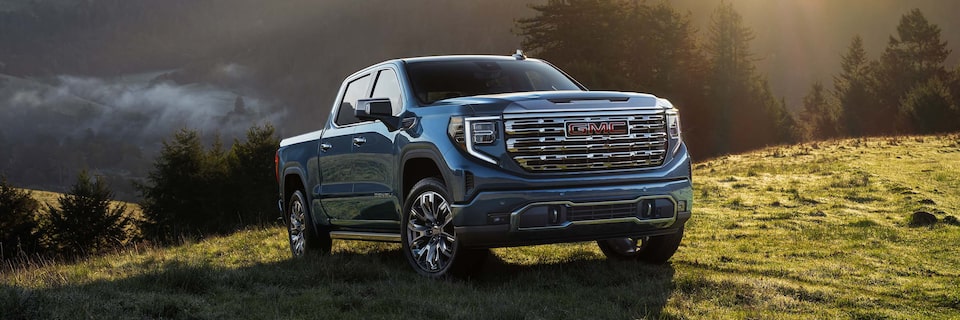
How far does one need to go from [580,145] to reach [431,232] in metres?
1.47

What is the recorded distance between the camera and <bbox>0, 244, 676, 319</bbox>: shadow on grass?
557 cm

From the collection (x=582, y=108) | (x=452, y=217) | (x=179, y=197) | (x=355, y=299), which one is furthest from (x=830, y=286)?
(x=179, y=197)

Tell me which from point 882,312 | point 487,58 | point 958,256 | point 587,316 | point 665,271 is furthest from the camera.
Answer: point 958,256

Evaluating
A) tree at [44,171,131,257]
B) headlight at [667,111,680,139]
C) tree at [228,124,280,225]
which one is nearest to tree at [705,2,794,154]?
tree at [228,124,280,225]

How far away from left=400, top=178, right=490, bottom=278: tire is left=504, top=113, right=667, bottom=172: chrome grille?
0.72 metres

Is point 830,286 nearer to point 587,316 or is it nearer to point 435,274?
point 587,316

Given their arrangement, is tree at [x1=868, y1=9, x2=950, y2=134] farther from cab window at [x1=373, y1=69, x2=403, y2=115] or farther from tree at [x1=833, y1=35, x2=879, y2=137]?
cab window at [x1=373, y1=69, x2=403, y2=115]

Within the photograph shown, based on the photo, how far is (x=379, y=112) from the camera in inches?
293

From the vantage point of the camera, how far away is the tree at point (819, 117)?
81.0 meters

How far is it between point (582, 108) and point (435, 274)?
186 centimetres

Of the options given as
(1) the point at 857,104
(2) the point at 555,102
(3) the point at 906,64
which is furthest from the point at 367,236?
(3) the point at 906,64

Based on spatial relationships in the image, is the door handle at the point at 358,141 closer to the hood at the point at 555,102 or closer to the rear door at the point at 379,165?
the rear door at the point at 379,165

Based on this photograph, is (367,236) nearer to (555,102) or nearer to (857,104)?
(555,102)

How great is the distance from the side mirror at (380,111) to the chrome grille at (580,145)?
1.40 metres
